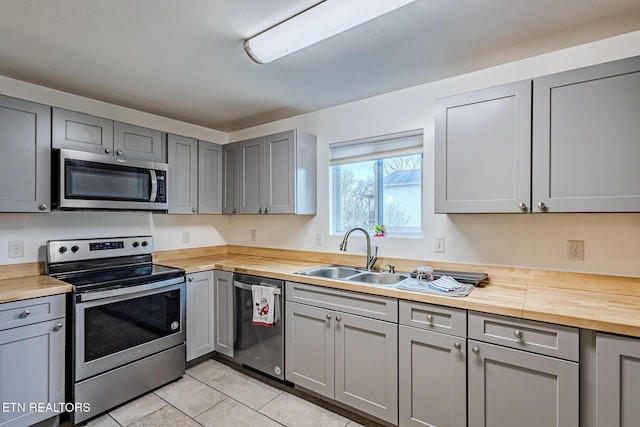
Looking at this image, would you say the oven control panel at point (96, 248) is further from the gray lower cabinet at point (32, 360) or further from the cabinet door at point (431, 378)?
the cabinet door at point (431, 378)

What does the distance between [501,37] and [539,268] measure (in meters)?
1.40

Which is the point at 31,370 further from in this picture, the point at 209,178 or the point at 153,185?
the point at 209,178

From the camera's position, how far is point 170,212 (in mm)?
2969

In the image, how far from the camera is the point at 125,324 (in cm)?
228

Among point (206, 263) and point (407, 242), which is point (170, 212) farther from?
point (407, 242)

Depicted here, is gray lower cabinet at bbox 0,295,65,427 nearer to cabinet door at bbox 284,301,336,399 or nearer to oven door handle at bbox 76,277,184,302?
oven door handle at bbox 76,277,184,302

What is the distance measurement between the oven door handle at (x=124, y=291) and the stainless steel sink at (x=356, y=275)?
105 cm

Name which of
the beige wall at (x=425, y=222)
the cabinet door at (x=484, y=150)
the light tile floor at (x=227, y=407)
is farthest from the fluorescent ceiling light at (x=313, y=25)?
the light tile floor at (x=227, y=407)

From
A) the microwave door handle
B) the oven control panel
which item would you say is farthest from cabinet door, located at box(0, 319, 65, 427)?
the microwave door handle

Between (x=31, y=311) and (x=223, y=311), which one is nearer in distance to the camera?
(x=31, y=311)

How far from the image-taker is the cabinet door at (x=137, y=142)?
2.59 m

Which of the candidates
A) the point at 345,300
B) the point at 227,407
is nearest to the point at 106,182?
the point at 227,407

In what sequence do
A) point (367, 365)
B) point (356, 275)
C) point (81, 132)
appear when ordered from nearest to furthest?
point (367, 365), point (81, 132), point (356, 275)

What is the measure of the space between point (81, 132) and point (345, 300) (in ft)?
7.49
